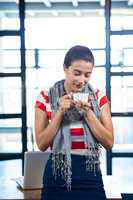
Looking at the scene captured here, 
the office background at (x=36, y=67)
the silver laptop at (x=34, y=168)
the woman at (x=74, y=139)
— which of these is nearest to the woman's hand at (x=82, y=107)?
the woman at (x=74, y=139)

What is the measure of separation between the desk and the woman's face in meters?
0.72

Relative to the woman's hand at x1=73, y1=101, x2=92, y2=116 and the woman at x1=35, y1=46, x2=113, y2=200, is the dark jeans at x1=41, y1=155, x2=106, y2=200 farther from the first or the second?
the woman's hand at x1=73, y1=101, x2=92, y2=116

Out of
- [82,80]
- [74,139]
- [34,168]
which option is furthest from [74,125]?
[34,168]

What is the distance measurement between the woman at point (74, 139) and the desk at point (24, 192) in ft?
1.82

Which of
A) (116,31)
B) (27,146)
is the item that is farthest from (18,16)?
(27,146)

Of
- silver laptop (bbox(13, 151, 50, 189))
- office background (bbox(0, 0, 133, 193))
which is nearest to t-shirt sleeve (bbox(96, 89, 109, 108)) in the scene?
silver laptop (bbox(13, 151, 50, 189))

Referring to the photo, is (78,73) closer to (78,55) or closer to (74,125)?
(78,55)

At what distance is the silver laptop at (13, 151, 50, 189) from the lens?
5.81ft

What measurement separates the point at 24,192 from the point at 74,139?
77 centimetres

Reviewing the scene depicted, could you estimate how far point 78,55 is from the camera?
1205 millimetres

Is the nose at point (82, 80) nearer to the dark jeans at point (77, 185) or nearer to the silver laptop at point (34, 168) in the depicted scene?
the dark jeans at point (77, 185)

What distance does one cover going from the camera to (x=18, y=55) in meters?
3.84

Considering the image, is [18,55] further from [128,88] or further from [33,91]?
[128,88]

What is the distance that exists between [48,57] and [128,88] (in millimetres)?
1065
